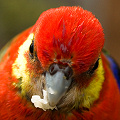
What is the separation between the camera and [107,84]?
127 cm

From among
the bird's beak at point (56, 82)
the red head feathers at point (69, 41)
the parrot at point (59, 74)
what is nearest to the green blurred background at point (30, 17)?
the parrot at point (59, 74)

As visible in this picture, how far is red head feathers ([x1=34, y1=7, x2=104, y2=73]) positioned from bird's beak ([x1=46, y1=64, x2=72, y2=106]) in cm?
4

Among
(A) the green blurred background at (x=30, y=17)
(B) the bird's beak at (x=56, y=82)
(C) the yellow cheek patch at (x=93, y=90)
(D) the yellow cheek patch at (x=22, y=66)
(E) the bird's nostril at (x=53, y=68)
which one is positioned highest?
(A) the green blurred background at (x=30, y=17)

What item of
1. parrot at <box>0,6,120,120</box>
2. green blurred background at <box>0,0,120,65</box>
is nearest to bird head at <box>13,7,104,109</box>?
parrot at <box>0,6,120,120</box>

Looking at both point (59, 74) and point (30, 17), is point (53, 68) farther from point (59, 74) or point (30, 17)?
point (30, 17)

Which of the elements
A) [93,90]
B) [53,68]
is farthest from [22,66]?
[93,90]

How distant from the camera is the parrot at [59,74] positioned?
90 centimetres

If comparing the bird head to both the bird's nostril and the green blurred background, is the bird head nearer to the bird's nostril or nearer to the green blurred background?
the bird's nostril

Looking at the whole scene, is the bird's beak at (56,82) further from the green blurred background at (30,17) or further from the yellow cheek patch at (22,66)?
the green blurred background at (30,17)

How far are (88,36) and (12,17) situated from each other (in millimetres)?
2256

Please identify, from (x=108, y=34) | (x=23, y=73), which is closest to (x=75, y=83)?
(x=23, y=73)

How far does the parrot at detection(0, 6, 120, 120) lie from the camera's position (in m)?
0.90

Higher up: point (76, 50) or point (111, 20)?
point (111, 20)

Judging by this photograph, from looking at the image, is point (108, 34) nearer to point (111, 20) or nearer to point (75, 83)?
point (111, 20)
